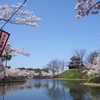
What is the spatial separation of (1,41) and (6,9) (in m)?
2.63

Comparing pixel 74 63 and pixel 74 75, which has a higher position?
pixel 74 63

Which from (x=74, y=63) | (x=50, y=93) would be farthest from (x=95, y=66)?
(x=74, y=63)

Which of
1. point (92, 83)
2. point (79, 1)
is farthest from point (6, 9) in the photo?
point (92, 83)

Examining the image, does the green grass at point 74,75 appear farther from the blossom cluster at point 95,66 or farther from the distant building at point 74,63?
the blossom cluster at point 95,66

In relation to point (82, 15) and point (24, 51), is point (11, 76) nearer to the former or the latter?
point (24, 51)

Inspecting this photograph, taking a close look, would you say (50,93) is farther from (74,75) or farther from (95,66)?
(74,75)

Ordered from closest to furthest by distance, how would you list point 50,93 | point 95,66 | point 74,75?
point 95,66
point 50,93
point 74,75

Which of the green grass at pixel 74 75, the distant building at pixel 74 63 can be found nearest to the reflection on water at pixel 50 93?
the green grass at pixel 74 75

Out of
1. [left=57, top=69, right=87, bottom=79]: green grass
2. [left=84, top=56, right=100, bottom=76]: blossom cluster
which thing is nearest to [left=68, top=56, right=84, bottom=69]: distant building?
[left=57, top=69, right=87, bottom=79]: green grass

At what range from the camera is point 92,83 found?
24656 mm

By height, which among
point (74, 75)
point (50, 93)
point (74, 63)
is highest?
point (74, 63)

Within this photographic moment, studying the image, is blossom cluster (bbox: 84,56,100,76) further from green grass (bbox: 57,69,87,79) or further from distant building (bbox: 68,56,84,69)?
distant building (bbox: 68,56,84,69)

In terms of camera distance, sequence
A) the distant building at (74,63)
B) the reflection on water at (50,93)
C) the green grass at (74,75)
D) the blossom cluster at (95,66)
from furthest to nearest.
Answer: the distant building at (74,63)
the green grass at (74,75)
the reflection on water at (50,93)
the blossom cluster at (95,66)

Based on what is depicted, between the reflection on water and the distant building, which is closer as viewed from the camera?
the reflection on water
